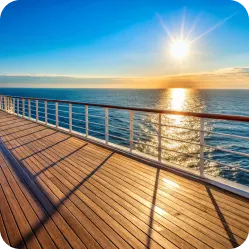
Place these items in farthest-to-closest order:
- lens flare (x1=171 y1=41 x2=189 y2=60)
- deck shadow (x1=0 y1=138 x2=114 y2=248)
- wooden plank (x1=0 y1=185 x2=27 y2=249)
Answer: lens flare (x1=171 y1=41 x2=189 y2=60)
deck shadow (x1=0 y1=138 x2=114 y2=248)
wooden plank (x1=0 y1=185 x2=27 y2=249)

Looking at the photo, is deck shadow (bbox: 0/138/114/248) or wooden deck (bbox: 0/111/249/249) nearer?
wooden deck (bbox: 0/111/249/249)

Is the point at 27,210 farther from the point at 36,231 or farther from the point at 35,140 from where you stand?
the point at 35,140

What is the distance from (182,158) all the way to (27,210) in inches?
395

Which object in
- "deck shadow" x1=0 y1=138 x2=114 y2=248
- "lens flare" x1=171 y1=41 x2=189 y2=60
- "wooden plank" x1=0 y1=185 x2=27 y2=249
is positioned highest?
"lens flare" x1=171 y1=41 x2=189 y2=60

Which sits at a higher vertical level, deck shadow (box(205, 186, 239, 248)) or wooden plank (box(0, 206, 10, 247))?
wooden plank (box(0, 206, 10, 247))

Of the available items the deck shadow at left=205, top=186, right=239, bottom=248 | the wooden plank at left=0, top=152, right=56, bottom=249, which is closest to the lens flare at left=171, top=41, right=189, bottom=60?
the deck shadow at left=205, top=186, right=239, bottom=248

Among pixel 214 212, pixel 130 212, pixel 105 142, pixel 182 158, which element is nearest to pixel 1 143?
pixel 105 142

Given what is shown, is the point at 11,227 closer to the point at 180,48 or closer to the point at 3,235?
the point at 3,235

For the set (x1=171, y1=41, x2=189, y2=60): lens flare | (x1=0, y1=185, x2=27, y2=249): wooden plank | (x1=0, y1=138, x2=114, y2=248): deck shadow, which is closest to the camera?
(x1=0, y1=185, x2=27, y2=249): wooden plank

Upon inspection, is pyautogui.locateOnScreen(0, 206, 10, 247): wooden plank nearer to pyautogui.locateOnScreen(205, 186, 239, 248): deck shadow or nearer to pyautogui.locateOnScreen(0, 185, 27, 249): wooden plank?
pyautogui.locateOnScreen(0, 185, 27, 249): wooden plank

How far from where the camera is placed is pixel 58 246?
54.2 inches

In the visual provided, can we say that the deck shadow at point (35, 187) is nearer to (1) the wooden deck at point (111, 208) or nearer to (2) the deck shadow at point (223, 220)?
(1) the wooden deck at point (111, 208)

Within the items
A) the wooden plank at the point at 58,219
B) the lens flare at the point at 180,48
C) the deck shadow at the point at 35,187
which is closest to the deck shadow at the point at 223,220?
the wooden plank at the point at 58,219

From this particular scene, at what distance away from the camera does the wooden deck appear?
1444 millimetres
